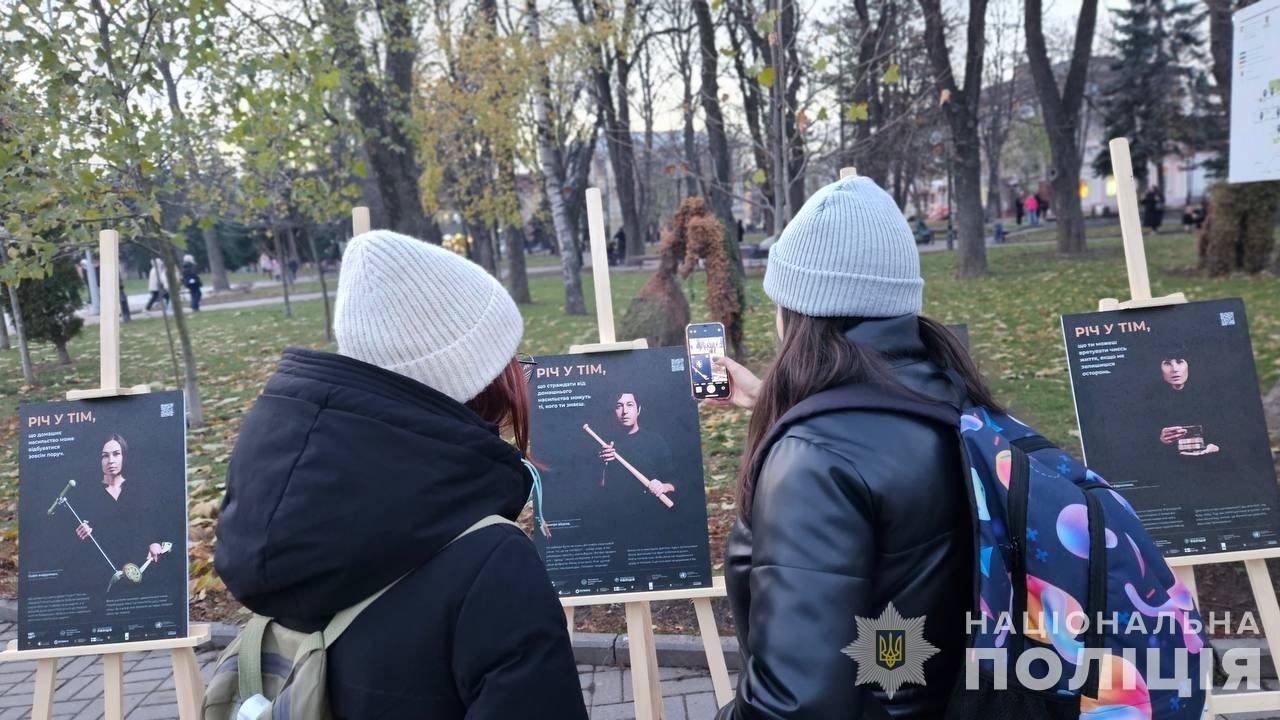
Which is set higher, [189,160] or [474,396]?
[189,160]

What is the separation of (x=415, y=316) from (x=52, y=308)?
457 inches

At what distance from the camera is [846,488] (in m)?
1.56

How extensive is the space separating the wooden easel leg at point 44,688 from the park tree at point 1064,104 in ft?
61.8

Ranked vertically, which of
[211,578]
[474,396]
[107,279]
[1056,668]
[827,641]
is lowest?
[211,578]

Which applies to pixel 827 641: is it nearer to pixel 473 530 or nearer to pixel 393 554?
pixel 473 530

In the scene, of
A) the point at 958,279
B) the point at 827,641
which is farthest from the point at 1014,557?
the point at 958,279

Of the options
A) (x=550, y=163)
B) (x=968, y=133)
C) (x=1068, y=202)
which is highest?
(x=968, y=133)

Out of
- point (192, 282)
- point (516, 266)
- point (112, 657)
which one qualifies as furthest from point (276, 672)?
point (192, 282)

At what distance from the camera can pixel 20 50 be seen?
5.92m

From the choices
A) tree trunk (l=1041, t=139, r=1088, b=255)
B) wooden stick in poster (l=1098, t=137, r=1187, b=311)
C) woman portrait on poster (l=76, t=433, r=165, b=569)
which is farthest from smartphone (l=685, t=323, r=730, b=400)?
tree trunk (l=1041, t=139, r=1088, b=255)

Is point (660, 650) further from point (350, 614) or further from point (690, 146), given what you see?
point (690, 146)

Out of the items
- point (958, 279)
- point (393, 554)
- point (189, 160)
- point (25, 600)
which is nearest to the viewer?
point (393, 554)

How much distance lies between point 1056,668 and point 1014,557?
0.22 meters

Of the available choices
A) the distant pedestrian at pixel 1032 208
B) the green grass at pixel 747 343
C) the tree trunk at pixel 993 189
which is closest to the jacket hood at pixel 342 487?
the green grass at pixel 747 343
